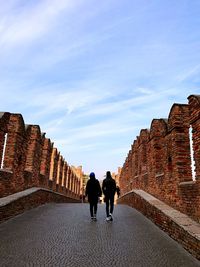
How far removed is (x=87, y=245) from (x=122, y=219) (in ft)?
12.3

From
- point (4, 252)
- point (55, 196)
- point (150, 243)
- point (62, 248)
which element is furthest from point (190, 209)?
point (55, 196)

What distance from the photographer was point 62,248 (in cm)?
594

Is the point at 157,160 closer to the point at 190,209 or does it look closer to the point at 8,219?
the point at 190,209

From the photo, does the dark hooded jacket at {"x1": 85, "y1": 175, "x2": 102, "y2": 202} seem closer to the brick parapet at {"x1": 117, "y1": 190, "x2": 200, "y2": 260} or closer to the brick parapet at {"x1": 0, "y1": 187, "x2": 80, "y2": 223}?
the brick parapet at {"x1": 117, "y1": 190, "x2": 200, "y2": 260}

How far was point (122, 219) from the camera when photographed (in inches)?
385

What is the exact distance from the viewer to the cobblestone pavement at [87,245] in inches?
204

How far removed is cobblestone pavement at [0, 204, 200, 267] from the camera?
517 centimetres

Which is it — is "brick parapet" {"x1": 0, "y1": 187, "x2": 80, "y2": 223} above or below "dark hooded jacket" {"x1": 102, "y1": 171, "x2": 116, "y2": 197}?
below

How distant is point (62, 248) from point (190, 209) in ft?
12.3

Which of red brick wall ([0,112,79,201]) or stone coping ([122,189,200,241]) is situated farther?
red brick wall ([0,112,79,201])

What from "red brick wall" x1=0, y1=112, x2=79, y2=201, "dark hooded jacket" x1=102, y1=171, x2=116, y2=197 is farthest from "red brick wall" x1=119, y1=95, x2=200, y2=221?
"red brick wall" x1=0, y1=112, x2=79, y2=201

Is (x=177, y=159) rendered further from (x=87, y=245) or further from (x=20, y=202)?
(x=20, y=202)

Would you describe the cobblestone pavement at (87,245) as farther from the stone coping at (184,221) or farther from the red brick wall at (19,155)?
the red brick wall at (19,155)

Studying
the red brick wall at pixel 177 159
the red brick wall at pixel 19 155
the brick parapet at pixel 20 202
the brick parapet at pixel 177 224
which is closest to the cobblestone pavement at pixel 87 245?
the brick parapet at pixel 177 224
